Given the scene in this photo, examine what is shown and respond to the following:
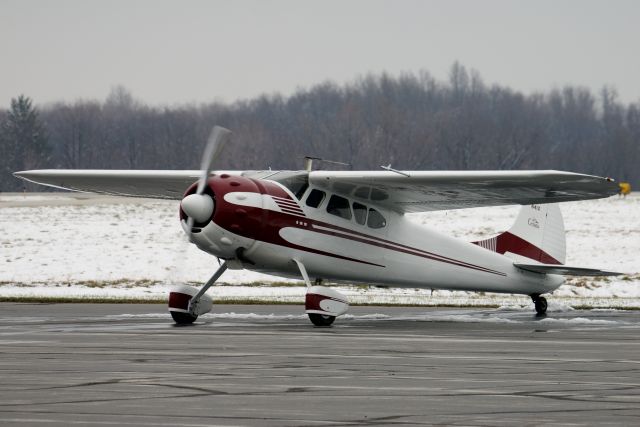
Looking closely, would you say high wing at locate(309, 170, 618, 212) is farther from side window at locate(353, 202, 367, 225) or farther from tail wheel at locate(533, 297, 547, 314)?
tail wheel at locate(533, 297, 547, 314)

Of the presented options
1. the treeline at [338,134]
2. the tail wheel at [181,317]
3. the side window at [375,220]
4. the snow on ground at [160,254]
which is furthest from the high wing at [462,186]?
the treeline at [338,134]

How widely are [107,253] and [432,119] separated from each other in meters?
81.3

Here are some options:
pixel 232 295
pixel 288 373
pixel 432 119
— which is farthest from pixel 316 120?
pixel 288 373

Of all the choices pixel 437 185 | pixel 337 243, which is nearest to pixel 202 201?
pixel 337 243

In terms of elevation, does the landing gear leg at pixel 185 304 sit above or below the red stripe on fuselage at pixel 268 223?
below

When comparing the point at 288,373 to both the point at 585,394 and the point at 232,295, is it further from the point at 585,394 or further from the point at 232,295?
the point at 232,295

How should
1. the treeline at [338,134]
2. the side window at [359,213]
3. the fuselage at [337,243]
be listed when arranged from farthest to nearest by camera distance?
1. the treeline at [338,134]
2. the side window at [359,213]
3. the fuselage at [337,243]

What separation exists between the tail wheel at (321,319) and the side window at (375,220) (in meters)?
2.53

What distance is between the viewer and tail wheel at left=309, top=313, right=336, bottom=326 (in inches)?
643

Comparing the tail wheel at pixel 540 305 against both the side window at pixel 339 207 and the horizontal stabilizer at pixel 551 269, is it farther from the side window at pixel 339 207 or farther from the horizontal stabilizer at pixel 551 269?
the side window at pixel 339 207

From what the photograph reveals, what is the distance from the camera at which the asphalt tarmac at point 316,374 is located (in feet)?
23.7

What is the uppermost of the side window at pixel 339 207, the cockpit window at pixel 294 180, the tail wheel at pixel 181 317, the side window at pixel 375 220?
the cockpit window at pixel 294 180

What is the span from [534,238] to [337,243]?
4.87 metres

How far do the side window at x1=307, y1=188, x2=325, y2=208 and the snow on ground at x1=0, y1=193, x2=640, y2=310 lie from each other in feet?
6.85
